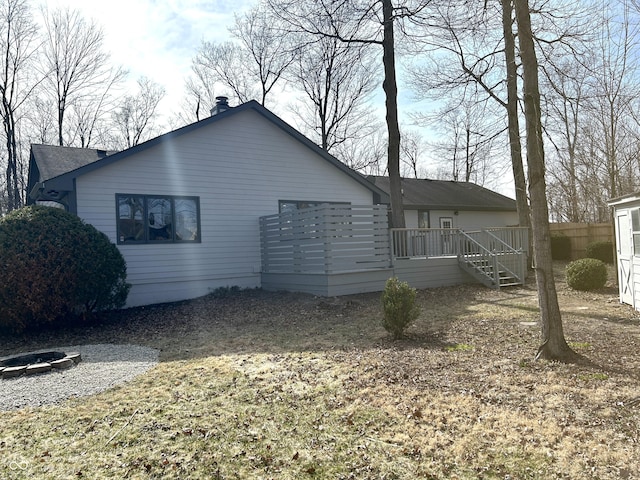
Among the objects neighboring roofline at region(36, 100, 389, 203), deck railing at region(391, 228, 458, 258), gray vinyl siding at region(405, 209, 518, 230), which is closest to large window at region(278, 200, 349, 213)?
neighboring roofline at region(36, 100, 389, 203)

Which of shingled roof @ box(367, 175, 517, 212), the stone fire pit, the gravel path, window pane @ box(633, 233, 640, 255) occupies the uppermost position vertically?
shingled roof @ box(367, 175, 517, 212)

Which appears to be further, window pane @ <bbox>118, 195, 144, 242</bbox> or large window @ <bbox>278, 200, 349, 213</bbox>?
large window @ <bbox>278, 200, 349, 213</bbox>

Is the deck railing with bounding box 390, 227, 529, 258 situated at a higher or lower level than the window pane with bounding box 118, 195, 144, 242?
lower

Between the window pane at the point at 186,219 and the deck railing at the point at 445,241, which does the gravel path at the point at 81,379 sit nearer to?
the window pane at the point at 186,219

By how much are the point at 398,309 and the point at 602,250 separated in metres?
13.6

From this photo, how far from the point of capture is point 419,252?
533 inches

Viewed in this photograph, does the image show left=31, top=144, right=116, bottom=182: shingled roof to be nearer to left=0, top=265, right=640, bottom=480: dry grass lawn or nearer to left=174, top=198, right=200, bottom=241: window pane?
left=174, top=198, right=200, bottom=241: window pane

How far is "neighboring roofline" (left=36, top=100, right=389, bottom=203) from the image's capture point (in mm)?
9700

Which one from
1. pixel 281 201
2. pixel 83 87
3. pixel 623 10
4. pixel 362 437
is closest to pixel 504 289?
pixel 281 201

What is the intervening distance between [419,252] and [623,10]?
821 centimetres

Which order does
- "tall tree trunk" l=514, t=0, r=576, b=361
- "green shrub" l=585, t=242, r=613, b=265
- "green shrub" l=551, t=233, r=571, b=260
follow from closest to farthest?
"tall tree trunk" l=514, t=0, r=576, b=361, "green shrub" l=585, t=242, r=613, b=265, "green shrub" l=551, t=233, r=571, b=260

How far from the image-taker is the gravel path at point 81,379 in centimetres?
451

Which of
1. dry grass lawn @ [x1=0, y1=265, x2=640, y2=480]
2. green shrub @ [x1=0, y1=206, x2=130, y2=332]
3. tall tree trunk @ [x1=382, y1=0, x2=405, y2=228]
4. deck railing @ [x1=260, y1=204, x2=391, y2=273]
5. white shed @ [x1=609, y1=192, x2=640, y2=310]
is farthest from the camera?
tall tree trunk @ [x1=382, y1=0, x2=405, y2=228]

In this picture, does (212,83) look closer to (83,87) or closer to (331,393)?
(83,87)
